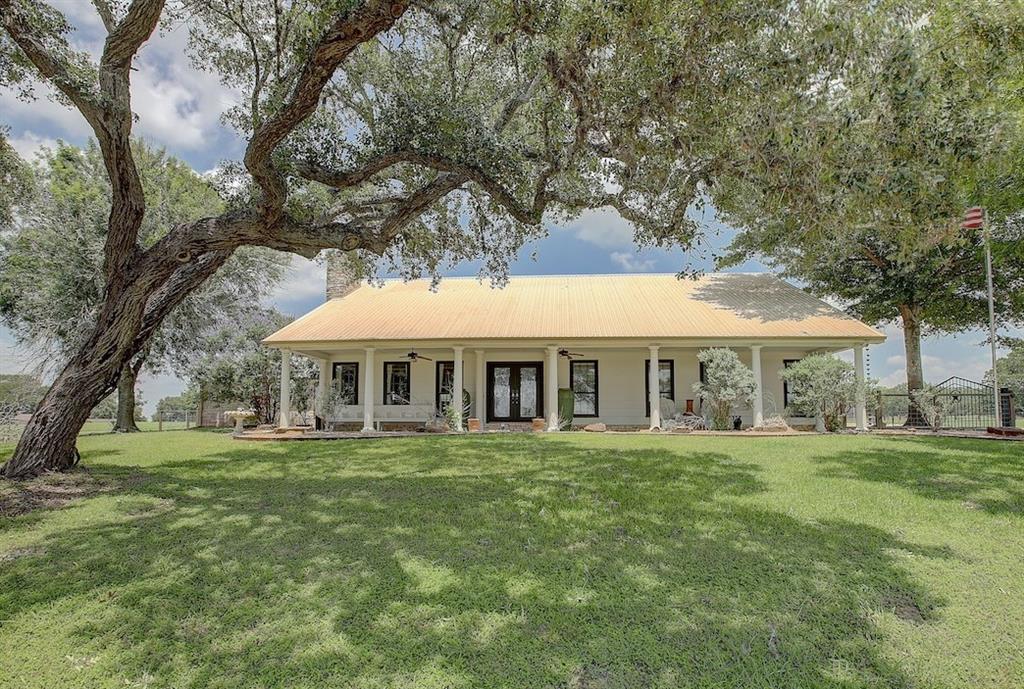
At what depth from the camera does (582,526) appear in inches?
226

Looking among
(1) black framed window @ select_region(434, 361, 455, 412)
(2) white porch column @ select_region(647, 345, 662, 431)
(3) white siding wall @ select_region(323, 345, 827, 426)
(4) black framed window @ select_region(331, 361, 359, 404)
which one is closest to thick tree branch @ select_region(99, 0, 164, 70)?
(3) white siding wall @ select_region(323, 345, 827, 426)

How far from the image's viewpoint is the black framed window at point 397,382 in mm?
18844

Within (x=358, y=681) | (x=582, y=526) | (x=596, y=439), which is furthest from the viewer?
(x=596, y=439)

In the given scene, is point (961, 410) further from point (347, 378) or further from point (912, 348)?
point (347, 378)

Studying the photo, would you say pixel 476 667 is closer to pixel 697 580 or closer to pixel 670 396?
pixel 697 580

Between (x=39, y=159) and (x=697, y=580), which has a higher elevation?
(x=39, y=159)

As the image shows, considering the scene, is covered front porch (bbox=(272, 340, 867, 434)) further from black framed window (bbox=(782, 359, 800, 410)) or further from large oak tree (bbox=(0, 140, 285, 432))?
large oak tree (bbox=(0, 140, 285, 432))

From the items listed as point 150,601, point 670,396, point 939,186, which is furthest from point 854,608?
point 670,396

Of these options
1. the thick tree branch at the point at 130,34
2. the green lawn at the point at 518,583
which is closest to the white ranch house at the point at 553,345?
the green lawn at the point at 518,583

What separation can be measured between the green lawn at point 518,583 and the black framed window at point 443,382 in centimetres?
1028

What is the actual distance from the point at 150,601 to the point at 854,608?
4.99 metres

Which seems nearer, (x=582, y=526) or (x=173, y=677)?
(x=173, y=677)

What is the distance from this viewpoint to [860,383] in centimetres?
1525

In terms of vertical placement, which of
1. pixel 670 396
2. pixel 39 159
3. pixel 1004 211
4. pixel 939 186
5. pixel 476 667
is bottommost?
pixel 476 667
